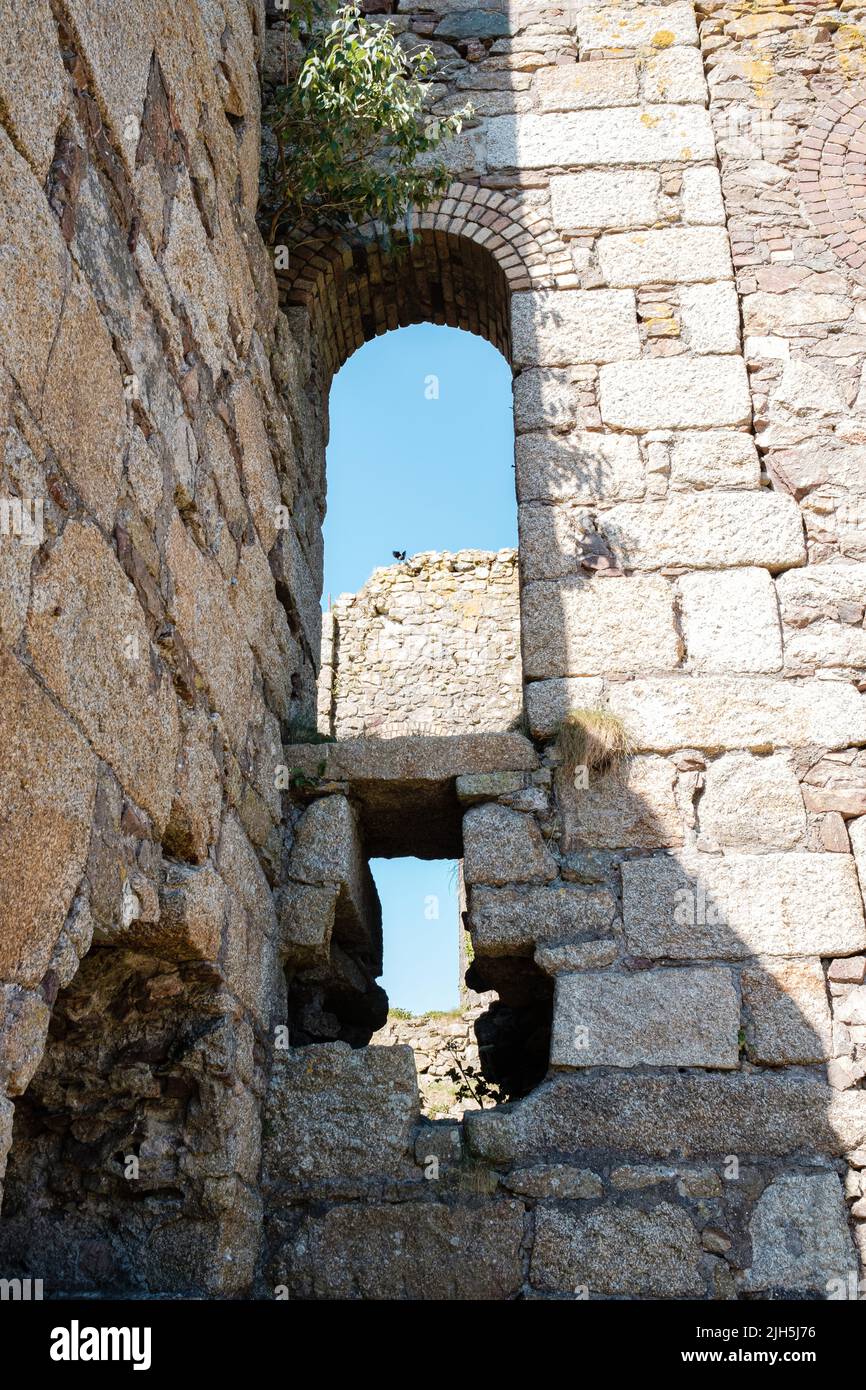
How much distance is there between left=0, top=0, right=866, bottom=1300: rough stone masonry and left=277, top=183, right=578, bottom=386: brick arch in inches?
0.9

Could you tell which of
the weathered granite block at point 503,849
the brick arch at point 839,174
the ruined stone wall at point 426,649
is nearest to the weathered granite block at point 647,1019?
the weathered granite block at point 503,849

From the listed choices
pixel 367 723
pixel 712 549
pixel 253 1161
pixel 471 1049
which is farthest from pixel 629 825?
pixel 367 723

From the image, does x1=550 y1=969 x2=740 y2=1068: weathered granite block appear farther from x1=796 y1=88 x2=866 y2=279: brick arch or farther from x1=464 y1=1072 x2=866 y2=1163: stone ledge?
x1=796 y1=88 x2=866 y2=279: brick arch

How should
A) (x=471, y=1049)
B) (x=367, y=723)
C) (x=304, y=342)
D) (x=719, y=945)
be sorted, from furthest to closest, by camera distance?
(x=367, y=723)
(x=471, y=1049)
(x=304, y=342)
(x=719, y=945)

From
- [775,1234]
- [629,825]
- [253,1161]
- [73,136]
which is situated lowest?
[775,1234]

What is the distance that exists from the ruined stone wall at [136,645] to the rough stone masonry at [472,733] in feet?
0.05

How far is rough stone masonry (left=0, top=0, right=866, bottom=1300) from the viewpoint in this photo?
245 centimetres

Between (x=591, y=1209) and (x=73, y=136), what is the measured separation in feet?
9.83

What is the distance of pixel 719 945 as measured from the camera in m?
3.75

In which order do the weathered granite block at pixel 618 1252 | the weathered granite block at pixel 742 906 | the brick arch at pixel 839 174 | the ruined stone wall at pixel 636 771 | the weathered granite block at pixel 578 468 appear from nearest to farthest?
the weathered granite block at pixel 618 1252 → the ruined stone wall at pixel 636 771 → the weathered granite block at pixel 742 906 → the weathered granite block at pixel 578 468 → the brick arch at pixel 839 174

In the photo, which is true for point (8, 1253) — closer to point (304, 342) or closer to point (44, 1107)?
point (44, 1107)

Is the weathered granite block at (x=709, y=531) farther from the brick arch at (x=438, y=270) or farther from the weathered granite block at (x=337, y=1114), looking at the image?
the weathered granite block at (x=337, y=1114)

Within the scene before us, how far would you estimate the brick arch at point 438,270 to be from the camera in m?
4.98

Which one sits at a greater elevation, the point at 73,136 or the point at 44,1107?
the point at 73,136
